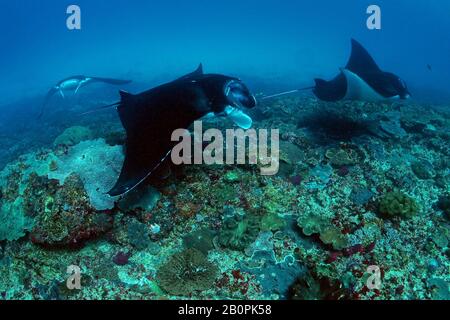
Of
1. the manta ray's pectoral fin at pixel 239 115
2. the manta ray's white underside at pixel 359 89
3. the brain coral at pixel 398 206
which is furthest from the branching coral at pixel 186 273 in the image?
the manta ray's white underside at pixel 359 89

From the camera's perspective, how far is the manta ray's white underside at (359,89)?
6.27m

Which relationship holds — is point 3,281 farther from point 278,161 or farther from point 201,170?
point 278,161

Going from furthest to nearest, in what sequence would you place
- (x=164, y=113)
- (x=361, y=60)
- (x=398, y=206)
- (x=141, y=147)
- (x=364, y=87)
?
(x=361, y=60), (x=364, y=87), (x=398, y=206), (x=164, y=113), (x=141, y=147)

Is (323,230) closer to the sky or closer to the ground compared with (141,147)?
closer to the ground

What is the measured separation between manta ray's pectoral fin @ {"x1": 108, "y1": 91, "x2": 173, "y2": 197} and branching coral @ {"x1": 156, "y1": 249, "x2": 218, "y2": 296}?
1290mm

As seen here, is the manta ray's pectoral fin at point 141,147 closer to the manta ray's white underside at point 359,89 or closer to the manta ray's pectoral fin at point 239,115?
the manta ray's pectoral fin at point 239,115

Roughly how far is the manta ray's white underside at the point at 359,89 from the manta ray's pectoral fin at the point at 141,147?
13.9ft

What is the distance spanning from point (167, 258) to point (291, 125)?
4.72m

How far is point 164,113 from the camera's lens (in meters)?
4.38

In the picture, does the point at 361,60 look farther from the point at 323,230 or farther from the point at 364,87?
the point at 323,230

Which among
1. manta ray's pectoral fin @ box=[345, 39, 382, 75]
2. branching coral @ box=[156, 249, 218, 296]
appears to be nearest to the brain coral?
branching coral @ box=[156, 249, 218, 296]

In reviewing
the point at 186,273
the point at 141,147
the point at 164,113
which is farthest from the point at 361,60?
the point at 186,273

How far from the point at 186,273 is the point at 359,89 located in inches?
201

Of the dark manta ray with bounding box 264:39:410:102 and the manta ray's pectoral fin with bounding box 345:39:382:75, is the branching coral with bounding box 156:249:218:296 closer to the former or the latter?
the dark manta ray with bounding box 264:39:410:102
